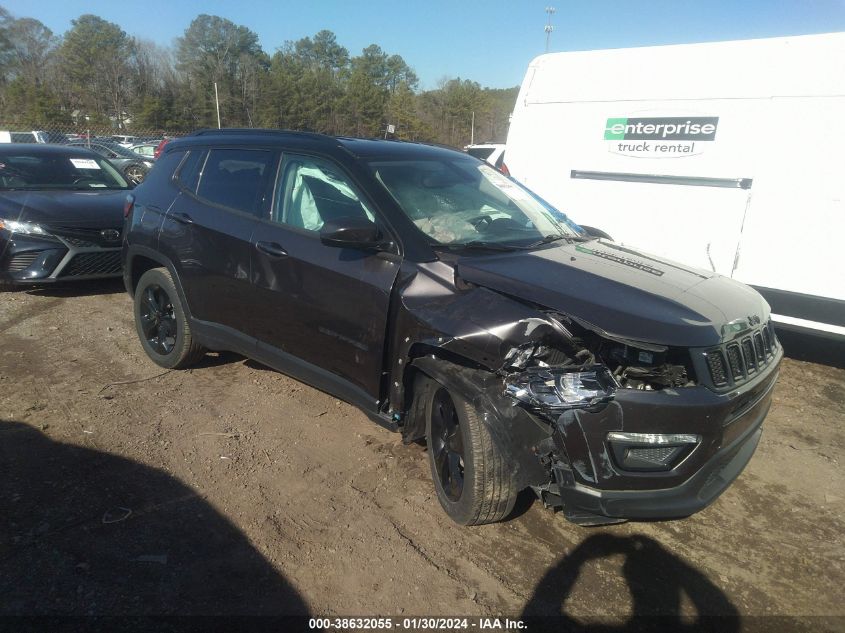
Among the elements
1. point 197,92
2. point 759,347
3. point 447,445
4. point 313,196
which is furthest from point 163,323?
point 197,92

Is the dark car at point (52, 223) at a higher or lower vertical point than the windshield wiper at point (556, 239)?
lower

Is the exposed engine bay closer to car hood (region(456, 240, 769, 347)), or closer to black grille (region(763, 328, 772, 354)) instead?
car hood (region(456, 240, 769, 347))

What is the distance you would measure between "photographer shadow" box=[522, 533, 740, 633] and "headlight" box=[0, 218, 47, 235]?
6.39m

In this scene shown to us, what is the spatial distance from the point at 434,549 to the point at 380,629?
552 millimetres

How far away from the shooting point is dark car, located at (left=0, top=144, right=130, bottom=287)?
6.56m

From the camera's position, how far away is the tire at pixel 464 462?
285 centimetres

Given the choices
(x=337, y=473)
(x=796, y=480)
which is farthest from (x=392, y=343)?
(x=796, y=480)

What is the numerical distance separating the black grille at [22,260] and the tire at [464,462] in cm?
539

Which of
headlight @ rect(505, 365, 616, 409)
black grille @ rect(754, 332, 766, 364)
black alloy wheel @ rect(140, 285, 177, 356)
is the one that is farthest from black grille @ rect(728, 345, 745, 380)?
black alloy wheel @ rect(140, 285, 177, 356)

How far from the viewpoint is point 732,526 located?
3.25 meters

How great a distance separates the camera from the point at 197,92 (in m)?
44.8

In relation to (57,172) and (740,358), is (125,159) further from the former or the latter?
(740,358)

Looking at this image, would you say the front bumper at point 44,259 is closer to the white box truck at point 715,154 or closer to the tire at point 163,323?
the tire at point 163,323

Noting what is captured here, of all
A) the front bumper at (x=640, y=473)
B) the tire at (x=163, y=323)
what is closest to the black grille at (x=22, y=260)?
the tire at (x=163, y=323)
